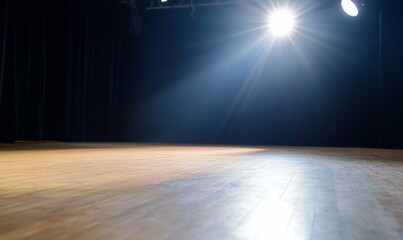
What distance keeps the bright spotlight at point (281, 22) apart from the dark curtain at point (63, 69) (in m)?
2.44

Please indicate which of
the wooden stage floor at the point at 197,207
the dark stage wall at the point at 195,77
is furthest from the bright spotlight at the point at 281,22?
the wooden stage floor at the point at 197,207

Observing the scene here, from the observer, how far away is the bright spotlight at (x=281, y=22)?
18.7 feet

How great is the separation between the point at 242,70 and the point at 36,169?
487cm

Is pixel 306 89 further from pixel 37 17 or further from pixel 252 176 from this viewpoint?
pixel 252 176

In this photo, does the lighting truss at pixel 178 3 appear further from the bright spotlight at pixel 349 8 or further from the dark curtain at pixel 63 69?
the bright spotlight at pixel 349 8

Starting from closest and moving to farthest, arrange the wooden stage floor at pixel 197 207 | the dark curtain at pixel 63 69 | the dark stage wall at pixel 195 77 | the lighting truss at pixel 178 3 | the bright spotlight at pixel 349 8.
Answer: the wooden stage floor at pixel 197 207 → the bright spotlight at pixel 349 8 → the dark curtain at pixel 63 69 → the dark stage wall at pixel 195 77 → the lighting truss at pixel 178 3

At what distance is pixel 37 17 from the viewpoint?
19.1ft

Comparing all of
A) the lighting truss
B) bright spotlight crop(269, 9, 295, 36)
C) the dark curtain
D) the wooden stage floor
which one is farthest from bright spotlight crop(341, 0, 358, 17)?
the wooden stage floor

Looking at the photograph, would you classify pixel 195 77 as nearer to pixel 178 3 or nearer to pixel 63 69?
pixel 178 3

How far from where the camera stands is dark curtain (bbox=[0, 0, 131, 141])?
533cm

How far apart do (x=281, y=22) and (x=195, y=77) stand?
1678 mm

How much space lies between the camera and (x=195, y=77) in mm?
6871

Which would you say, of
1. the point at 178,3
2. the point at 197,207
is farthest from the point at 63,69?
the point at 197,207

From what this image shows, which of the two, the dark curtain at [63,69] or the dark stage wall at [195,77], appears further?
the dark stage wall at [195,77]
